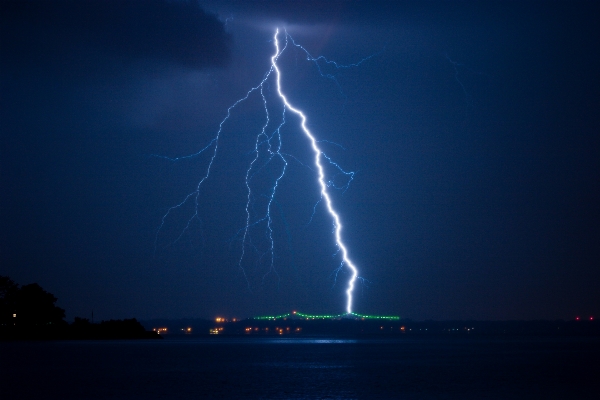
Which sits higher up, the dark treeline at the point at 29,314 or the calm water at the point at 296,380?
the dark treeline at the point at 29,314

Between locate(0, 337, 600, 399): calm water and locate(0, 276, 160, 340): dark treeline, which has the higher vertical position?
locate(0, 276, 160, 340): dark treeline

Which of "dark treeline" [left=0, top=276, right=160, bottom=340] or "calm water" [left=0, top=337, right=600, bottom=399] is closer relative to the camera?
"calm water" [left=0, top=337, right=600, bottom=399]

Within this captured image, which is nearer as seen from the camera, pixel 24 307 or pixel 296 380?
pixel 296 380

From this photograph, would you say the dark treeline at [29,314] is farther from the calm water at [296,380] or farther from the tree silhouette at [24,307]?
the calm water at [296,380]

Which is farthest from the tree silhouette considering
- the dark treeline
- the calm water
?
the calm water

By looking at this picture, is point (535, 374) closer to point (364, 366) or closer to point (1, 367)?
point (364, 366)

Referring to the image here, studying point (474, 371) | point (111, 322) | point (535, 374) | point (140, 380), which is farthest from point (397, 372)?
point (111, 322)

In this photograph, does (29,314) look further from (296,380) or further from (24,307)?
(296,380)

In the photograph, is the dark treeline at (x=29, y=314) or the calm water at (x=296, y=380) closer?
the calm water at (x=296, y=380)

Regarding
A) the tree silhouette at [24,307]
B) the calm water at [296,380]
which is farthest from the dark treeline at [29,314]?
the calm water at [296,380]

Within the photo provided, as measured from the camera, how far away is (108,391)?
2562 centimetres

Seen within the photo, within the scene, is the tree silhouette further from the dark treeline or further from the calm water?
the calm water

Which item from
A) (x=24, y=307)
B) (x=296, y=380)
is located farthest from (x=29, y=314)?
(x=296, y=380)

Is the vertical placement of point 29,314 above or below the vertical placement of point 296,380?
above
